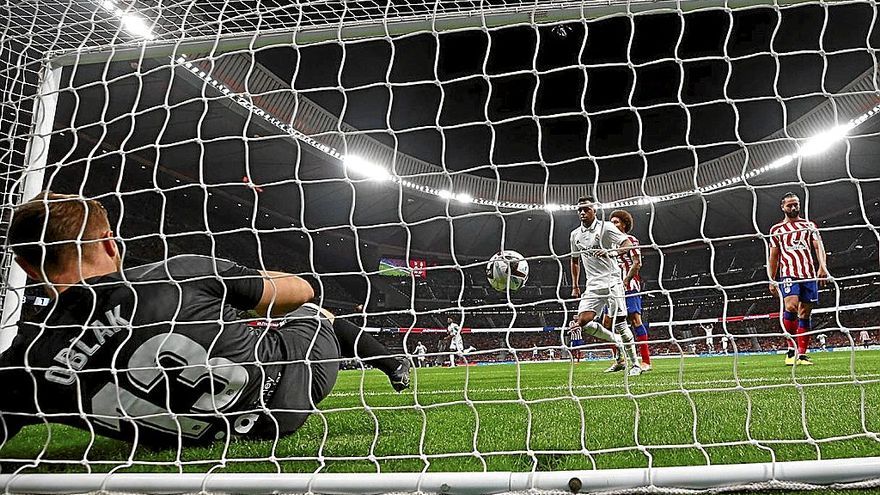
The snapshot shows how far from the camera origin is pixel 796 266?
18.0 ft

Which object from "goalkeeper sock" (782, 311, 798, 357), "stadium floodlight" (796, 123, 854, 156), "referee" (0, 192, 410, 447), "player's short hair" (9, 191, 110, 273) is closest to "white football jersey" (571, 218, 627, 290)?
"goalkeeper sock" (782, 311, 798, 357)

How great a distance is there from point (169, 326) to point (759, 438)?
1.91 meters

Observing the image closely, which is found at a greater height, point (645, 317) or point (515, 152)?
point (515, 152)

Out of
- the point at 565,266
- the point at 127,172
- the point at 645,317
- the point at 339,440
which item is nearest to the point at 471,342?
the point at 565,266

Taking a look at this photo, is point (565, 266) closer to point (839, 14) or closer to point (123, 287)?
point (839, 14)

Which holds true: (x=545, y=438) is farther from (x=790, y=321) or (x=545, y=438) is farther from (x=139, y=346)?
(x=790, y=321)

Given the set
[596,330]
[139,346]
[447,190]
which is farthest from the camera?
[596,330]

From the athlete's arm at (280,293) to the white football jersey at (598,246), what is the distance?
3205 mm

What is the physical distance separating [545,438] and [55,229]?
6.00ft

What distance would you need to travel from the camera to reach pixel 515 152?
62.4 feet

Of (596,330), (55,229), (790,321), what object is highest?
(55,229)

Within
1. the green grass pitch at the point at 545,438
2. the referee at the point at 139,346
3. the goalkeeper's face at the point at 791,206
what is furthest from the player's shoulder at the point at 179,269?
the goalkeeper's face at the point at 791,206

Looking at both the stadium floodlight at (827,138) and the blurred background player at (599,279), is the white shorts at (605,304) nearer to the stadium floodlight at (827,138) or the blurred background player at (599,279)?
the blurred background player at (599,279)

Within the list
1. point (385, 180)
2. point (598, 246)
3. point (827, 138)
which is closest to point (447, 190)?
point (385, 180)
